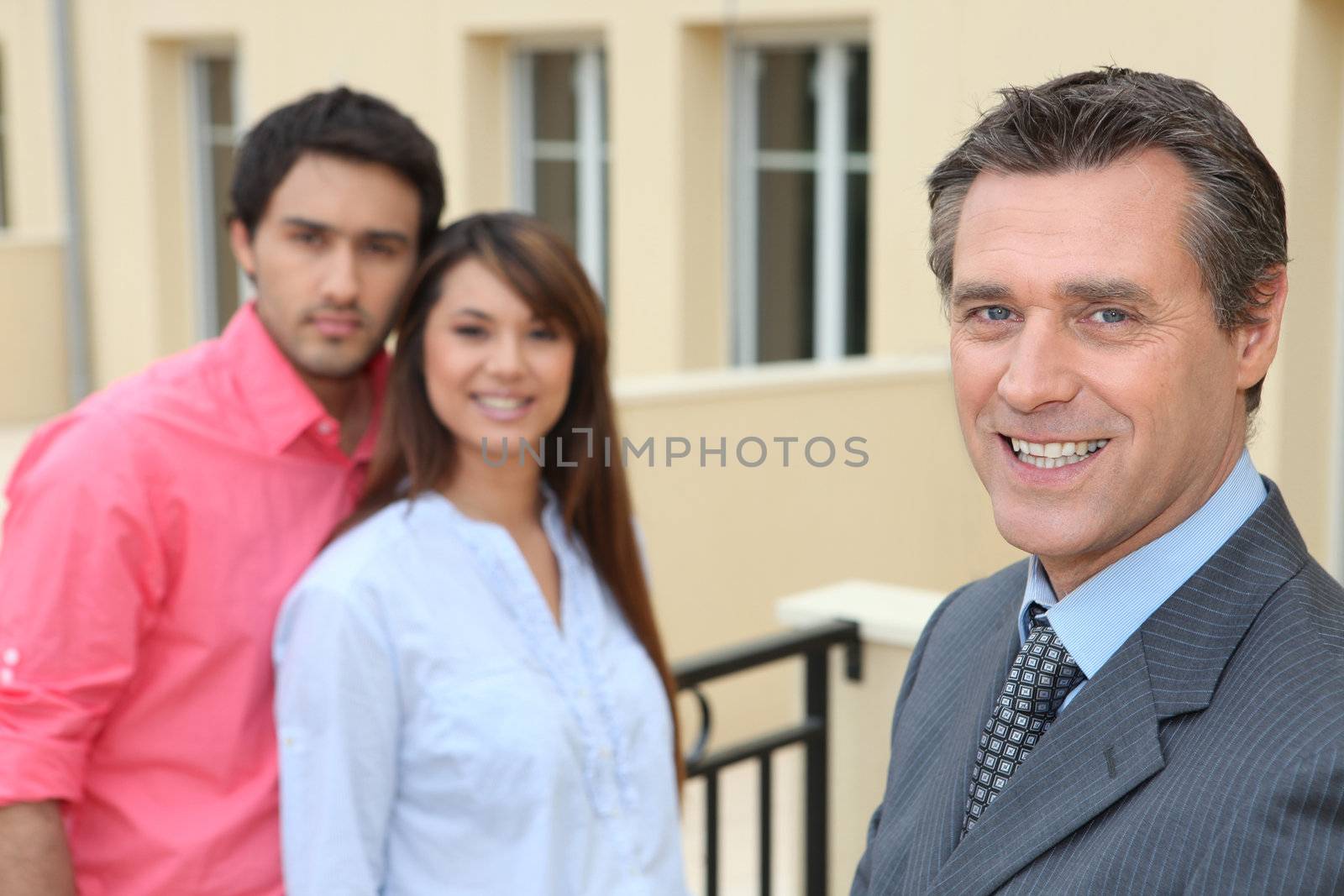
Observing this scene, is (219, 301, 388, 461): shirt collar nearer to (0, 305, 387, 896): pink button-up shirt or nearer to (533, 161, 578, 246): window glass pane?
(0, 305, 387, 896): pink button-up shirt

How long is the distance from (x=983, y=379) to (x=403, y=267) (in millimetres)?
1274

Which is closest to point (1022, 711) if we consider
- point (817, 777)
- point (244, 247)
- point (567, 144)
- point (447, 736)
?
point (447, 736)

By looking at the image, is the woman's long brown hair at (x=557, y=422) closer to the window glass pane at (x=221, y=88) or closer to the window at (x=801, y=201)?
the window at (x=801, y=201)

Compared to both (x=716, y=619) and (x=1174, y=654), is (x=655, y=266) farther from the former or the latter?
(x=1174, y=654)

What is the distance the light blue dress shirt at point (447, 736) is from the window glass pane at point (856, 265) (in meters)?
5.14

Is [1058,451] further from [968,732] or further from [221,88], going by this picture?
[221,88]

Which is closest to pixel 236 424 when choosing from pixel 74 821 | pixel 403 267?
pixel 403 267

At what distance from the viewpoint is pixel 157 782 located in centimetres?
209

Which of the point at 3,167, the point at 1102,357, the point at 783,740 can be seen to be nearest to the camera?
the point at 1102,357

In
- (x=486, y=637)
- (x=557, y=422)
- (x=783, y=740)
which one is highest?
(x=557, y=422)

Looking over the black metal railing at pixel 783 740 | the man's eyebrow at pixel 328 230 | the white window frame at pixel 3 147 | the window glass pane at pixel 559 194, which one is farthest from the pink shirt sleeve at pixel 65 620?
the white window frame at pixel 3 147

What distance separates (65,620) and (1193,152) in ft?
4.71

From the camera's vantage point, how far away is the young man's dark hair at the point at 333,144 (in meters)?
2.34

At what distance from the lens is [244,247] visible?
2.47 meters
